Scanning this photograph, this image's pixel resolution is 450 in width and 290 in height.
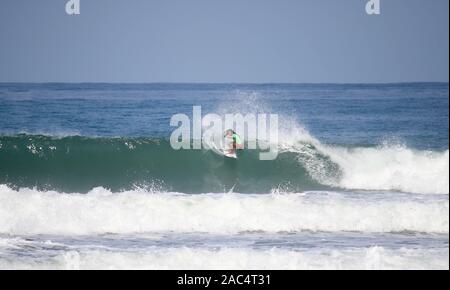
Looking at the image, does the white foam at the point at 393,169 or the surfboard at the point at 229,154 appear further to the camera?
the surfboard at the point at 229,154

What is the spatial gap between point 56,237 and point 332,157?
32.6ft

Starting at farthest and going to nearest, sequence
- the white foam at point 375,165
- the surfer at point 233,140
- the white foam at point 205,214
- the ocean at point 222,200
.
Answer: the surfer at point 233,140, the white foam at point 375,165, the white foam at point 205,214, the ocean at point 222,200

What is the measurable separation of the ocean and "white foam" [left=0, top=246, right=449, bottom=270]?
0.11ft

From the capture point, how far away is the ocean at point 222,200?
12.0 meters

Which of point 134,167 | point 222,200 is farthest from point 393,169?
point 134,167

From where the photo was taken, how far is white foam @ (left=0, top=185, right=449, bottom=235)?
14109 mm

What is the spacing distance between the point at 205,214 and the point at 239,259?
305 centimetres

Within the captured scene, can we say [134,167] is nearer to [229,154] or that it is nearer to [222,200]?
[229,154]

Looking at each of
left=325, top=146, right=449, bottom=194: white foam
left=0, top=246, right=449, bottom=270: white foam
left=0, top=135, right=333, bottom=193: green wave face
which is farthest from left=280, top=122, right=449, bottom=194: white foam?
left=0, top=246, right=449, bottom=270: white foam

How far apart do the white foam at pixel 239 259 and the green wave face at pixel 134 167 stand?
18.4 feet

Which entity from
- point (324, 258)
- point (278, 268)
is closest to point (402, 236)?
point (324, 258)

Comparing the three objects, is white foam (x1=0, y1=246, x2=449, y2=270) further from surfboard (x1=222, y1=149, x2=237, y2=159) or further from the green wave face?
surfboard (x1=222, y1=149, x2=237, y2=159)

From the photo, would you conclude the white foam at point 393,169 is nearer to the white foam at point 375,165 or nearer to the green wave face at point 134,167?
the white foam at point 375,165

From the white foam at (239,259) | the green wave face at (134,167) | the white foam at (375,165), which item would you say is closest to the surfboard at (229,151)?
the green wave face at (134,167)
